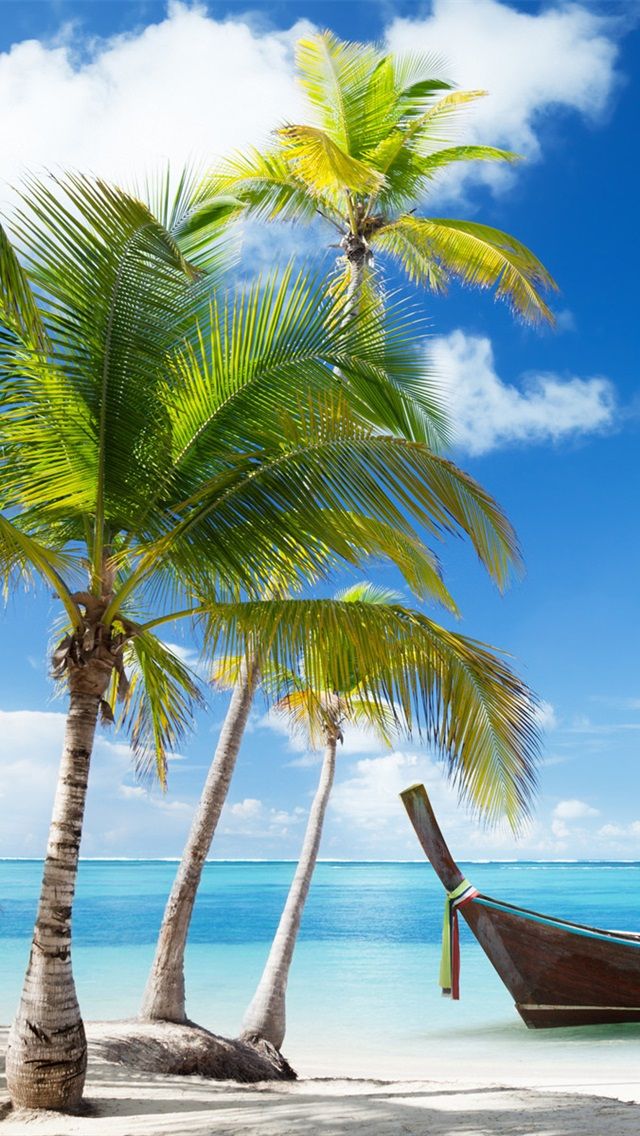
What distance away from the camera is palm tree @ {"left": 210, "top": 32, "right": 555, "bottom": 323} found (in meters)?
10.7

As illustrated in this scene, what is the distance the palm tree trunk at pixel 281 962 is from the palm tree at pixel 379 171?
6.20 m

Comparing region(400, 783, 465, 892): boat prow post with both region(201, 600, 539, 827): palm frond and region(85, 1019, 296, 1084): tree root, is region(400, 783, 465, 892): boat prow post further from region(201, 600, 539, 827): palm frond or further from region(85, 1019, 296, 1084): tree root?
region(201, 600, 539, 827): palm frond

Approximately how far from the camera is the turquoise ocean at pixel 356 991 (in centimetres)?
1193

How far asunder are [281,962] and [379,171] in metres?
8.48

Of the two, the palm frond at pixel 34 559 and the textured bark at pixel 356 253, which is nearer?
the palm frond at pixel 34 559

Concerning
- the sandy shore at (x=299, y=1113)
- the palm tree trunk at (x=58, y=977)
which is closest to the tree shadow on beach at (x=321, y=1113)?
the sandy shore at (x=299, y=1113)

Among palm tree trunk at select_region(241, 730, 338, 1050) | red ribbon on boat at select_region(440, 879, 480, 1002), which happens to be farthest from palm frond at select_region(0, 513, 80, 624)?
palm tree trunk at select_region(241, 730, 338, 1050)

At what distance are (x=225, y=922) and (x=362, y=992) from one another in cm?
2287

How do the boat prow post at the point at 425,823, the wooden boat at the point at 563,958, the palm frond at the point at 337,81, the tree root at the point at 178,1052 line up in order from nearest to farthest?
the tree root at the point at 178,1052, the boat prow post at the point at 425,823, the palm frond at the point at 337,81, the wooden boat at the point at 563,958

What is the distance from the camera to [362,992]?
64.6ft

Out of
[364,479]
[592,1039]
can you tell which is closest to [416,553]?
[364,479]

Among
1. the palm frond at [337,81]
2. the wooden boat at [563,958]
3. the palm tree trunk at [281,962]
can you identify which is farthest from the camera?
the wooden boat at [563,958]

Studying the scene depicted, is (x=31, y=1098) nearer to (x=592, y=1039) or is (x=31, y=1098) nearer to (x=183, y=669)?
(x=183, y=669)

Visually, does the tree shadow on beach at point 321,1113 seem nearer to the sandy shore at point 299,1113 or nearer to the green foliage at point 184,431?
the sandy shore at point 299,1113
